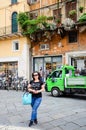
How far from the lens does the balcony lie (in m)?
31.0

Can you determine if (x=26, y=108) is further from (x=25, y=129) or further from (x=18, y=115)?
(x=25, y=129)

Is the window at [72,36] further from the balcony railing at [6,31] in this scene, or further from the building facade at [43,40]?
the balcony railing at [6,31]

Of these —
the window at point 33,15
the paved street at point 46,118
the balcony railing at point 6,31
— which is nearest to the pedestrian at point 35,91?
the paved street at point 46,118

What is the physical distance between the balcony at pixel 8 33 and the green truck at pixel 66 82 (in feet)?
35.9

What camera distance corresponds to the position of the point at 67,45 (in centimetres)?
2756

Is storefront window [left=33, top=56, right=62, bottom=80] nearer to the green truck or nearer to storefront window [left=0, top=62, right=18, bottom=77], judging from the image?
storefront window [left=0, top=62, right=18, bottom=77]

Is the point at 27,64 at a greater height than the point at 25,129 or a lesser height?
greater

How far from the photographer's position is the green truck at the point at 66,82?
1882 cm

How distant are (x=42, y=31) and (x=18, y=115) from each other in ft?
54.9

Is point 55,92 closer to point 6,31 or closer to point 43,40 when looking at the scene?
point 43,40

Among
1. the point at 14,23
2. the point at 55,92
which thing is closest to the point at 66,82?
the point at 55,92

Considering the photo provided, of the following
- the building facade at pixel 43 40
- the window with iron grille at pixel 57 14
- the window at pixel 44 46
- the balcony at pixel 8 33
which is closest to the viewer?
the building facade at pixel 43 40

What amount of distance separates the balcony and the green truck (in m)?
11.0

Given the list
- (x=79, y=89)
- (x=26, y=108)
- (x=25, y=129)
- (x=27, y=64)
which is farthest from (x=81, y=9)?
(x=25, y=129)
